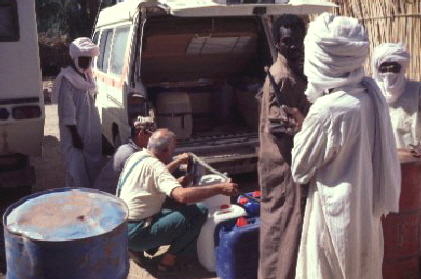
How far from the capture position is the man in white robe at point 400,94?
3770 mm

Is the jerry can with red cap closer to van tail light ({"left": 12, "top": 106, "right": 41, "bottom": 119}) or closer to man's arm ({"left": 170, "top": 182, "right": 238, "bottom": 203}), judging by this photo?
man's arm ({"left": 170, "top": 182, "right": 238, "bottom": 203})

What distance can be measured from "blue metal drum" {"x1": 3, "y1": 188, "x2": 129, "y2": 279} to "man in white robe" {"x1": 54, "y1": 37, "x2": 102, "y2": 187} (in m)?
2.43

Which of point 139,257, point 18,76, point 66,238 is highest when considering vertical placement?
point 18,76

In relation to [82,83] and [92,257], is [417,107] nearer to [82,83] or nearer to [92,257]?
[92,257]

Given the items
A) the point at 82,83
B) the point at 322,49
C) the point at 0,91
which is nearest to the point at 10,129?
the point at 0,91

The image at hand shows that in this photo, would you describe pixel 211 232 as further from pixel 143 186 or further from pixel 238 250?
pixel 143 186

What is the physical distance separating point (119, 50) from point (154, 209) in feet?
8.86

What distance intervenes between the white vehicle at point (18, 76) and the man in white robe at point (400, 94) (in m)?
3.13

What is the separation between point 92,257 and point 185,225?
52.3 inches

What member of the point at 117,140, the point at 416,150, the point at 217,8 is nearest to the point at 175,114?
the point at 117,140

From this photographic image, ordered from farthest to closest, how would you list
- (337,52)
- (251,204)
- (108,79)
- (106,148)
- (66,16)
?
(66,16) < (106,148) < (108,79) < (251,204) < (337,52)

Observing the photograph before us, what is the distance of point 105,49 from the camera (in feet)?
23.6

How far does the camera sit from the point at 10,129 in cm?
504

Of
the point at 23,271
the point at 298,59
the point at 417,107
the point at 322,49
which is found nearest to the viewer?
the point at 322,49
